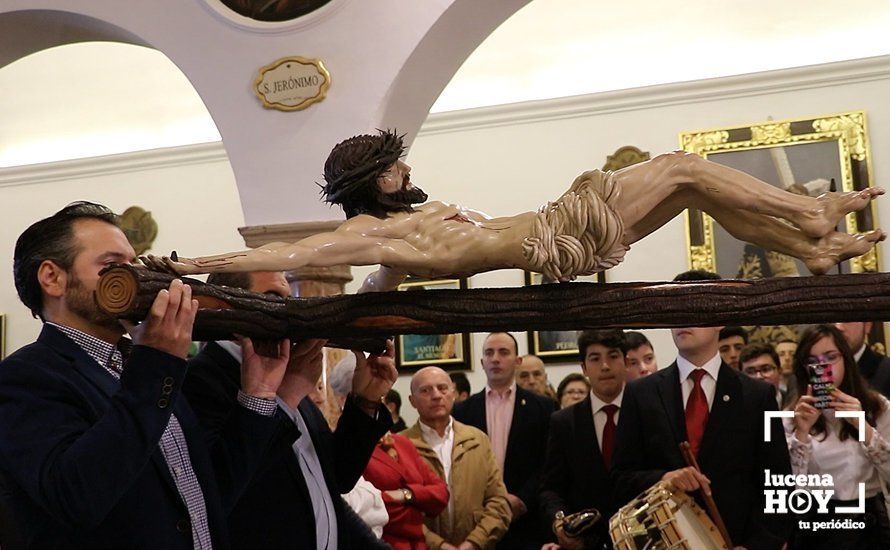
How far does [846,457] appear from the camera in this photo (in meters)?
4.49

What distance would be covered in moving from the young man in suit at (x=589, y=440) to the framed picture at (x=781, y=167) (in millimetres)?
3585

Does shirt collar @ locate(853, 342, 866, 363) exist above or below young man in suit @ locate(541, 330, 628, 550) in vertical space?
above

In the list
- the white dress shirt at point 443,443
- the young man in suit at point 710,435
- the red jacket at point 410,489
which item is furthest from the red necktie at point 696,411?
the white dress shirt at point 443,443

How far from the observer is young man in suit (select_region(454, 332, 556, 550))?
5.63 meters

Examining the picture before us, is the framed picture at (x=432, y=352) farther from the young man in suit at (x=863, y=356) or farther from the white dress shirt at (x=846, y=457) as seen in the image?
the white dress shirt at (x=846, y=457)

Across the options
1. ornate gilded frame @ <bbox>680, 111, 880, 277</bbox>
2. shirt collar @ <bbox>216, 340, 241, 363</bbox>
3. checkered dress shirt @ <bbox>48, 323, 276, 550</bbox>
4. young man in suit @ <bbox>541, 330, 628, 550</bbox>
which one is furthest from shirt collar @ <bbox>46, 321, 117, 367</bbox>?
ornate gilded frame @ <bbox>680, 111, 880, 277</bbox>

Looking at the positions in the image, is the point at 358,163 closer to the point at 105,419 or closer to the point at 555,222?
the point at 555,222

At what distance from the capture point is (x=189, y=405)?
276cm

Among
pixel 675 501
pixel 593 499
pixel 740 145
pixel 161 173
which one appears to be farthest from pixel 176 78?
pixel 675 501

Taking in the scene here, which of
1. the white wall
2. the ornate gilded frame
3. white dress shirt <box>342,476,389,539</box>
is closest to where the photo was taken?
white dress shirt <box>342,476,389,539</box>

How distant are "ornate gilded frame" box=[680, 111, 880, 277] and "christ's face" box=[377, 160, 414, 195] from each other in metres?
6.39

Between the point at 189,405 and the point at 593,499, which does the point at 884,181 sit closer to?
the point at 593,499

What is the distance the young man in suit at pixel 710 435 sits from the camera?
4.32 metres

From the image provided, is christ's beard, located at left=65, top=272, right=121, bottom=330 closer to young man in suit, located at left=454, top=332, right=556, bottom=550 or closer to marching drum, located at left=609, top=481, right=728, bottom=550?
marching drum, located at left=609, top=481, right=728, bottom=550
